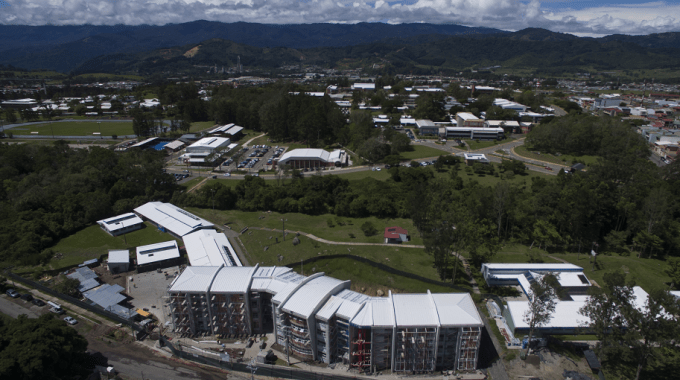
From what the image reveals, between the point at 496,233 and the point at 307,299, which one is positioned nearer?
the point at 307,299

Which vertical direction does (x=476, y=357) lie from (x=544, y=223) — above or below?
below

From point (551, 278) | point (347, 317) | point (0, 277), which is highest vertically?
point (551, 278)

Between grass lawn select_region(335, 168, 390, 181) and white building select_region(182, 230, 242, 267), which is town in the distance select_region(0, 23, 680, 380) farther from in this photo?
grass lawn select_region(335, 168, 390, 181)

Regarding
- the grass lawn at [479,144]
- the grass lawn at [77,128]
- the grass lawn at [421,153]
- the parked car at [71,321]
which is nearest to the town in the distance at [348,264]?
the parked car at [71,321]

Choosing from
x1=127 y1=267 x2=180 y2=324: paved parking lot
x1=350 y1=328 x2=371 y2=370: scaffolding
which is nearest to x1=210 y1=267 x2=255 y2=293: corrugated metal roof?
x1=127 y1=267 x2=180 y2=324: paved parking lot

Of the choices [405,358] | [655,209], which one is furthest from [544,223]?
[405,358]

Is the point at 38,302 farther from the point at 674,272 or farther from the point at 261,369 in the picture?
the point at 674,272

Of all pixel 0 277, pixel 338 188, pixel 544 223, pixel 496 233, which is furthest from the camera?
pixel 338 188

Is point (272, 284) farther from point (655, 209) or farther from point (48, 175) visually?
point (48, 175)
